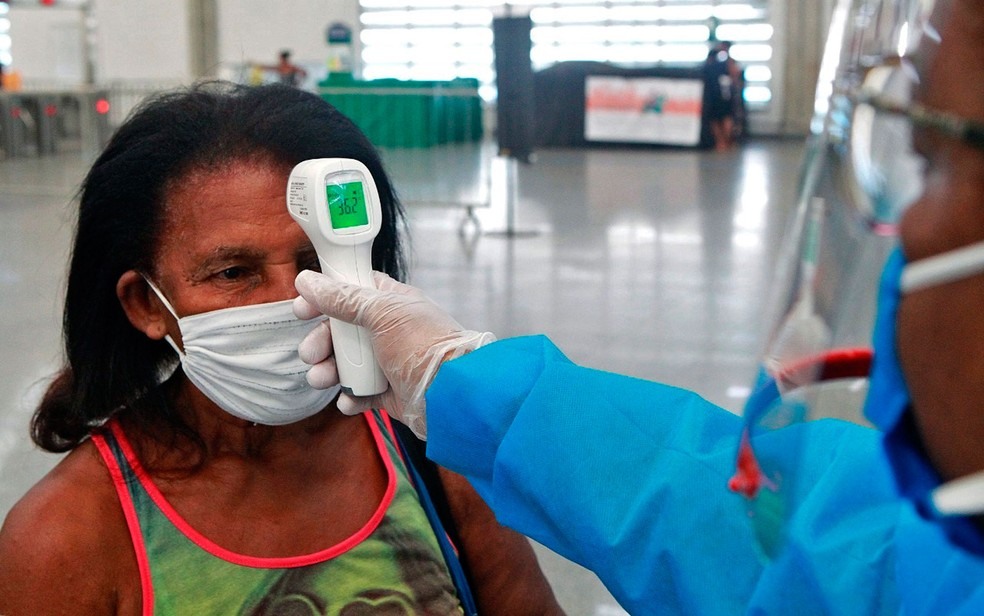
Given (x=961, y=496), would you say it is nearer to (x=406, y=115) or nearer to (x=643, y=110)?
(x=406, y=115)

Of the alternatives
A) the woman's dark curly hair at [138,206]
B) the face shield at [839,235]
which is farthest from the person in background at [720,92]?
the face shield at [839,235]

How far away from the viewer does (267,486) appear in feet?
5.06

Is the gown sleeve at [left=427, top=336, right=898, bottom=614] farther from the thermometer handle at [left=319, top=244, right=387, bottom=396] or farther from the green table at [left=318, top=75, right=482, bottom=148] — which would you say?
the green table at [left=318, top=75, right=482, bottom=148]

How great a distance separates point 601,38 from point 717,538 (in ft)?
62.8

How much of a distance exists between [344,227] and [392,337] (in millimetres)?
150

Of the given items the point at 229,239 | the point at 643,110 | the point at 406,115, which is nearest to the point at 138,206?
the point at 229,239

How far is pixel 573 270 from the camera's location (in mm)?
6309

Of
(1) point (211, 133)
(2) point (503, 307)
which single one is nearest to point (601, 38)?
(2) point (503, 307)

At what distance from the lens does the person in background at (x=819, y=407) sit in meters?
0.46

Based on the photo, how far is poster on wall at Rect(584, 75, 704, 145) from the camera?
16.2 m

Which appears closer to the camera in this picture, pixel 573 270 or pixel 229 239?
pixel 229 239

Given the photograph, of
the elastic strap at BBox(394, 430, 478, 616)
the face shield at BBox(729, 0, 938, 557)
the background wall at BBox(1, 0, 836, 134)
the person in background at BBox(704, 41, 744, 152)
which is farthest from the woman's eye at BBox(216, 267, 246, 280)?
the background wall at BBox(1, 0, 836, 134)

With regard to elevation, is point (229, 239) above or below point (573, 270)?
above

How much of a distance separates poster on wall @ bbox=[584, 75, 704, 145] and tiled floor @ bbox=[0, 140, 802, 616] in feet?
14.2
